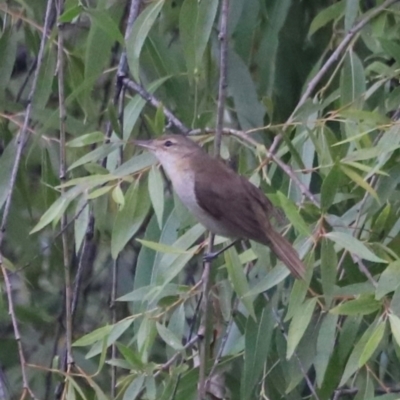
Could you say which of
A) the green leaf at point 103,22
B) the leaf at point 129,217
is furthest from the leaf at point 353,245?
the green leaf at point 103,22

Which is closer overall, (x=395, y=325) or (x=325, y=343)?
(x=395, y=325)

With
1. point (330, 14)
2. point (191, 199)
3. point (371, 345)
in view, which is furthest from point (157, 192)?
point (330, 14)

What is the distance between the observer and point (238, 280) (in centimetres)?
201

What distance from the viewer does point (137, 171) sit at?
7.12 ft

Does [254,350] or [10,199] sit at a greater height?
[10,199]

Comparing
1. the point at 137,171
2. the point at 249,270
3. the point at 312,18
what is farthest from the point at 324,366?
the point at 312,18

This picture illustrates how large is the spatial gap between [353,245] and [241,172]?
56cm

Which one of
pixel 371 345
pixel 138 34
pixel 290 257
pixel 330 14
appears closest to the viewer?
pixel 371 345

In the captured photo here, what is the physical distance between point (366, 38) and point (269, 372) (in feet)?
2.85

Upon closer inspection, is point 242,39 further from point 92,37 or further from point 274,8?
point 92,37

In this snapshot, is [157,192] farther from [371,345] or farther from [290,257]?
[371,345]

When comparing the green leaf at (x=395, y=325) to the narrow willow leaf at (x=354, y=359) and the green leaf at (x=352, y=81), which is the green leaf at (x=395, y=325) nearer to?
the narrow willow leaf at (x=354, y=359)

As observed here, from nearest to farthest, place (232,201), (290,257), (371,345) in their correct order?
(371,345), (290,257), (232,201)

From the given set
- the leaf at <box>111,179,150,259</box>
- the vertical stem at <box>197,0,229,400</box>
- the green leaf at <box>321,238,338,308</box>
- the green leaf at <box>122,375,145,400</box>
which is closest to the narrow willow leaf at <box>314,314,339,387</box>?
the green leaf at <box>321,238,338,308</box>
